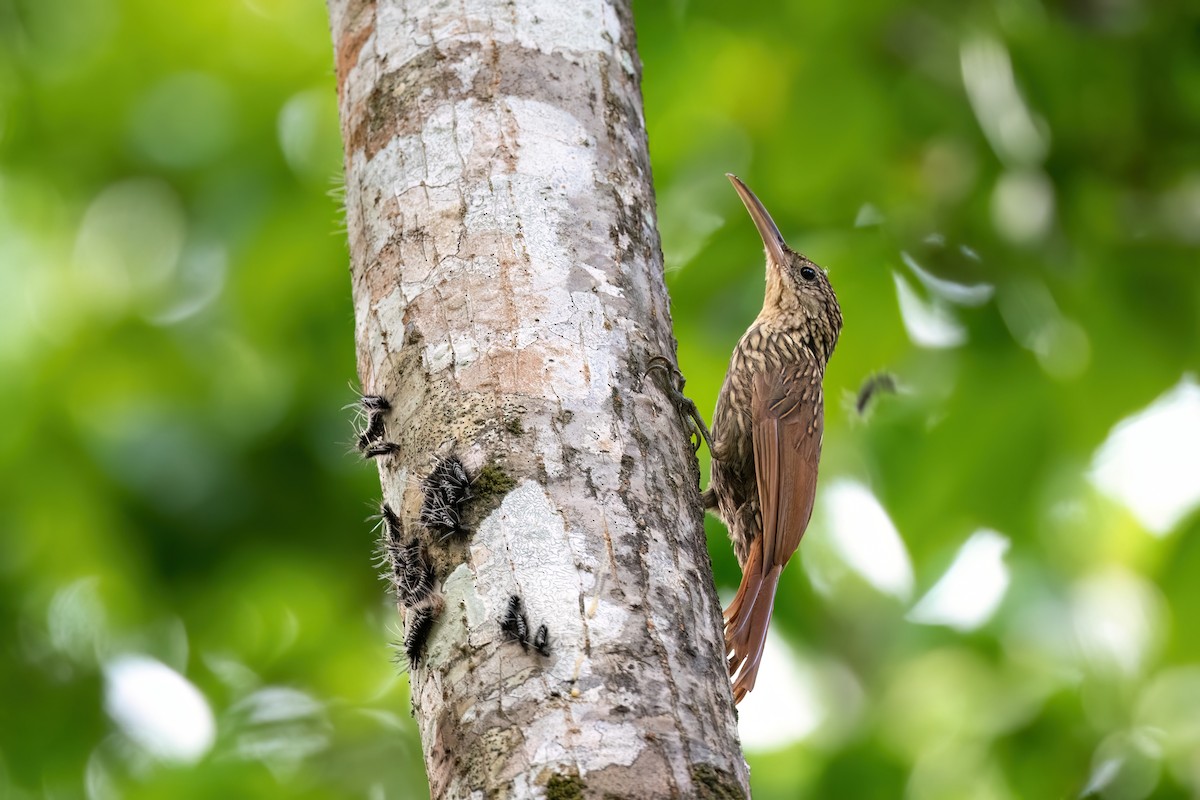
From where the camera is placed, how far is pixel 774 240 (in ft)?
13.2

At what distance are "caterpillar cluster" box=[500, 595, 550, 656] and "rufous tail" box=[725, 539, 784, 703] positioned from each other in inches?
69.2

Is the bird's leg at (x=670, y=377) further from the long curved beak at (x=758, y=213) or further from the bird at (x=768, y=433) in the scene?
the long curved beak at (x=758, y=213)

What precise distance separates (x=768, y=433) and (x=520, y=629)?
2.47m

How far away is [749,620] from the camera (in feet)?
11.7

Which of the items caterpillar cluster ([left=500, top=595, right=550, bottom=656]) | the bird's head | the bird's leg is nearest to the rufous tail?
the bird's head

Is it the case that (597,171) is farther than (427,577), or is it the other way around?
(597,171)

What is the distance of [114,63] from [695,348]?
8.03ft

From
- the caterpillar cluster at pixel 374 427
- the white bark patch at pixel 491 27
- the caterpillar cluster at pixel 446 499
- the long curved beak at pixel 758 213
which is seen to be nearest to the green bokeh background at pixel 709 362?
the long curved beak at pixel 758 213

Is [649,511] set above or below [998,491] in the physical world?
below

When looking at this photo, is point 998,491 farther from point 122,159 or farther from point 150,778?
point 122,159

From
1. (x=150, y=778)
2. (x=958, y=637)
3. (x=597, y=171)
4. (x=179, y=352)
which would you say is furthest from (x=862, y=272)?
(x=150, y=778)

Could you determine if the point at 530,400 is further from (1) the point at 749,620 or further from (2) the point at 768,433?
(2) the point at 768,433

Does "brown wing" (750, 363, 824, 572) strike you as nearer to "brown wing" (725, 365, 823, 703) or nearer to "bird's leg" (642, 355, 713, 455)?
"brown wing" (725, 365, 823, 703)

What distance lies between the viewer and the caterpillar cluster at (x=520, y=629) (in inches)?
65.6
